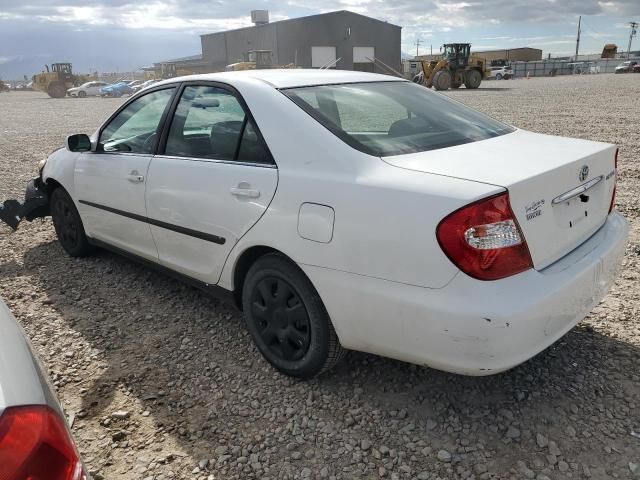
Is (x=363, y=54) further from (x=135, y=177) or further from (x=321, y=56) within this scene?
(x=135, y=177)

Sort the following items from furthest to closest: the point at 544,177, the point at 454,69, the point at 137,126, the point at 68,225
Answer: the point at 454,69
the point at 68,225
the point at 137,126
the point at 544,177

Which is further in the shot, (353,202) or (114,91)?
(114,91)

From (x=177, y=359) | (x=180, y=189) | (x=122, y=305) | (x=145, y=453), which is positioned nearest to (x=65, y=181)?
(x=122, y=305)

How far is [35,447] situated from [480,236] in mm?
1555

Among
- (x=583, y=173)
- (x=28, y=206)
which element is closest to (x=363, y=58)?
(x=28, y=206)

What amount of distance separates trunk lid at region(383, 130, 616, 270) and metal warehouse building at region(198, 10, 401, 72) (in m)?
47.4

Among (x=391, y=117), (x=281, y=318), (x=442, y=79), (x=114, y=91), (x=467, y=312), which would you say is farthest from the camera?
(x=114, y=91)

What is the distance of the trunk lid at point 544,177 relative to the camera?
2.13 metres

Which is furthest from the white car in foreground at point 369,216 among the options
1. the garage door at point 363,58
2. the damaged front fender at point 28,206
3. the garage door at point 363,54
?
the garage door at point 363,54

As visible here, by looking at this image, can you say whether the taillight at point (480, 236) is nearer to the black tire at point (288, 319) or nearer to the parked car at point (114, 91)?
the black tire at point (288, 319)

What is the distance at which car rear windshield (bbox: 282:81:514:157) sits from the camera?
102 inches

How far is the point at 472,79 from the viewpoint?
31609 mm

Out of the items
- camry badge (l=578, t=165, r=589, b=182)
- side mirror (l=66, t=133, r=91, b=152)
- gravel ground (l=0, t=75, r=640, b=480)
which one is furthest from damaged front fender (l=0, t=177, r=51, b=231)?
camry badge (l=578, t=165, r=589, b=182)

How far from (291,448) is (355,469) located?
308mm
